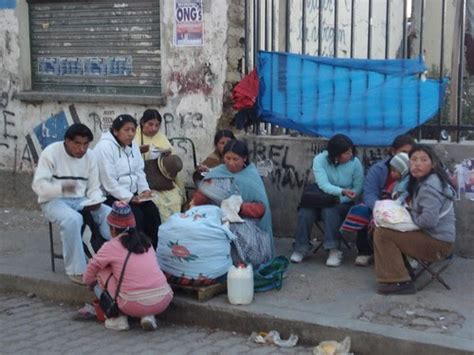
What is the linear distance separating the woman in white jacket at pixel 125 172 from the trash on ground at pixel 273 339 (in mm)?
1741

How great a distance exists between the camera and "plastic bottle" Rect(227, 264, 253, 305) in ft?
18.0

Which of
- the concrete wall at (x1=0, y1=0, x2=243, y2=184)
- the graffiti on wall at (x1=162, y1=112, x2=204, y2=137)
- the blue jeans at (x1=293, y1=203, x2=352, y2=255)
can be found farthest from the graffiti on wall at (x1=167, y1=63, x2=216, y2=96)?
the blue jeans at (x1=293, y1=203, x2=352, y2=255)

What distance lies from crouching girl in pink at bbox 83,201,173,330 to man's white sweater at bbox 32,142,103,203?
982mm

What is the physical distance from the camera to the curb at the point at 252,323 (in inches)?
188

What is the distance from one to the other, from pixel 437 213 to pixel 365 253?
1.20 m

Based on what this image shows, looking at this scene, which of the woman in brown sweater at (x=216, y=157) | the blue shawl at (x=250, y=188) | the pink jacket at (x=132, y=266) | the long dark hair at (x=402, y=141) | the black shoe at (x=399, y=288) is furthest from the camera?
the woman in brown sweater at (x=216, y=157)

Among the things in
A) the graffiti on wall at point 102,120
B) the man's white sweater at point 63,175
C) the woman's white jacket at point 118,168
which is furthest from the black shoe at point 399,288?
the graffiti on wall at point 102,120

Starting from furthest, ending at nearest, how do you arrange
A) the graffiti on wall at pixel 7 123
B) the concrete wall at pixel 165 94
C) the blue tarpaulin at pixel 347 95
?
the graffiti on wall at pixel 7 123, the concrete wall at pixel 165 94, the blue tarpaulin at pixel 347 95

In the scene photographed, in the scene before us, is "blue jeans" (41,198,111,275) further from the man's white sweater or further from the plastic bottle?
the plastic bottle

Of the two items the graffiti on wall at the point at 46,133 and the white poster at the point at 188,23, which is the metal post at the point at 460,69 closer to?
the white poster at the point at 188,23

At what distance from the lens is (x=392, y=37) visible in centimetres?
762

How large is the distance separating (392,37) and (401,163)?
204 cm

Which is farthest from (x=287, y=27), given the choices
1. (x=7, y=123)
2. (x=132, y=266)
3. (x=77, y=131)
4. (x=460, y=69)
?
(x=7, y=123)

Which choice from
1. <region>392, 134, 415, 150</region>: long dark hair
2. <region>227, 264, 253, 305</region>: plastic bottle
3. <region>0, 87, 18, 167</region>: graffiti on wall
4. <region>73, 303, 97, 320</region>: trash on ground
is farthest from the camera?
<region>0, 87, 18, 167</region>: graffiti on wall
